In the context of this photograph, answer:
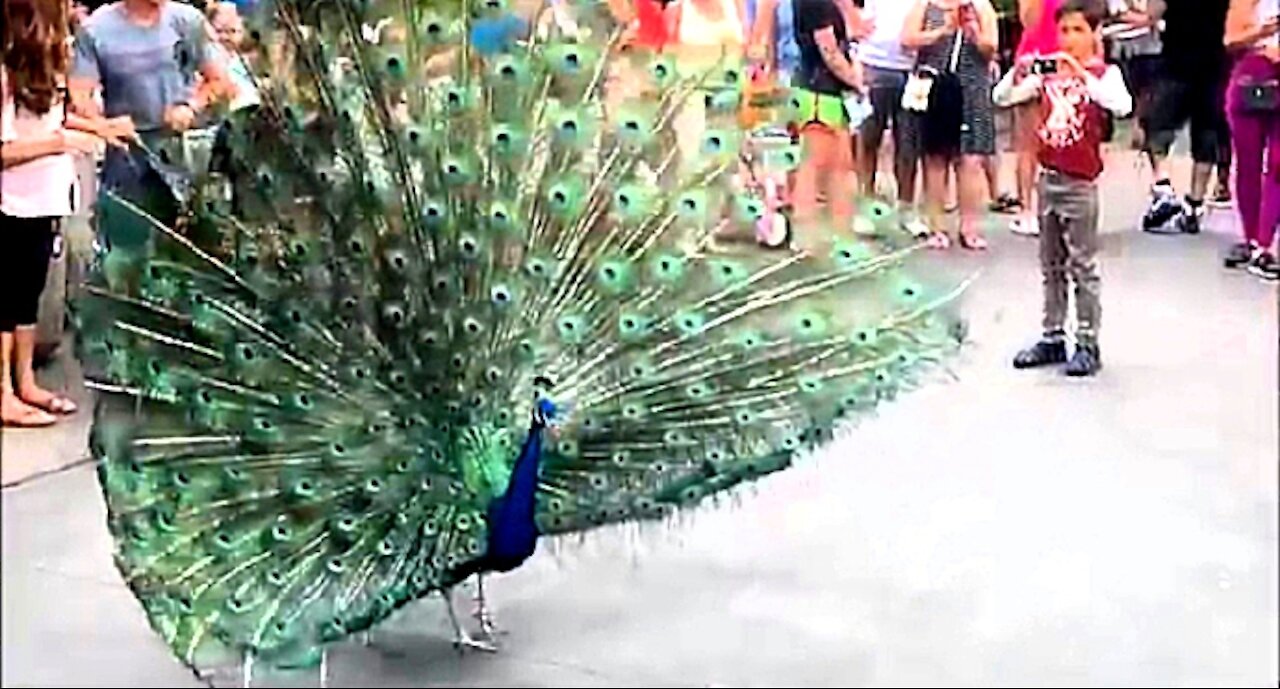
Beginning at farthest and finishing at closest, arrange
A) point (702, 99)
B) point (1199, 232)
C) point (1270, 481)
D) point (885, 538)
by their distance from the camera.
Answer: point (1199, 232)
point (885, 538)
point (702, 99)
point (1270, 481)

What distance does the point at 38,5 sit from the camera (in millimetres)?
2613

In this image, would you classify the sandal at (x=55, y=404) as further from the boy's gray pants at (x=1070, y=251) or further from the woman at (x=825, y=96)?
the boy's gray pants at (x=1070, y=251)

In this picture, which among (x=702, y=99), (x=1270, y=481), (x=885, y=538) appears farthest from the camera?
(x=885, y=538)

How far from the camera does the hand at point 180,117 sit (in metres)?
2.46

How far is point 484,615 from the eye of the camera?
2.24 metres

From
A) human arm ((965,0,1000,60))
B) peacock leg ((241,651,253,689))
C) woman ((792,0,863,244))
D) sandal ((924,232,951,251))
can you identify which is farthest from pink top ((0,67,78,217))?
human arm ((965,0,1000,60))

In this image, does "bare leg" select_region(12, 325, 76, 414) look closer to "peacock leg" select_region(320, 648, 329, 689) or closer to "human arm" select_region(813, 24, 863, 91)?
"peacock leg" select_region(320, 648, 329, 689)

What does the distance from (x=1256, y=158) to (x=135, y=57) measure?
2054 millimetres

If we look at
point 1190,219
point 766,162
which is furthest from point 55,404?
point 1190,219

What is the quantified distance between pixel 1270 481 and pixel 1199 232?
5.67ft

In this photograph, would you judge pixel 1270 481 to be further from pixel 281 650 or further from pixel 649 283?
pixel 281 650

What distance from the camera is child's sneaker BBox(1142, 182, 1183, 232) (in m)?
3.48

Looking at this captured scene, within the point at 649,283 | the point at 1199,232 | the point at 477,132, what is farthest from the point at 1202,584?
the point at 1199,232

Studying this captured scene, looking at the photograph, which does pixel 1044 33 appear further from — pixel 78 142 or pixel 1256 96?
pixel 78 142
